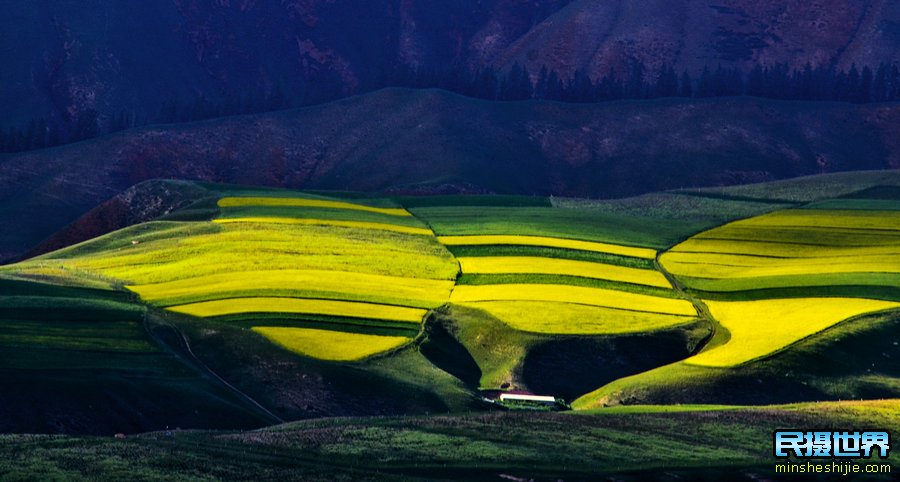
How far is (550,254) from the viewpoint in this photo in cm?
9550

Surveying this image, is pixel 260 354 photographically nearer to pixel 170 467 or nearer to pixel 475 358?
pixel 475 358

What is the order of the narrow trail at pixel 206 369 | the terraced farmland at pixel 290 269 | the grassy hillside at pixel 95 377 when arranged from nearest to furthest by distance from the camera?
the grassy hillside at pixel 95 377 < the narrow trail at pixel 206 369 < the terraced farmland at pixel 290 269

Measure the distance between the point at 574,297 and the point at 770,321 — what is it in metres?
11.9

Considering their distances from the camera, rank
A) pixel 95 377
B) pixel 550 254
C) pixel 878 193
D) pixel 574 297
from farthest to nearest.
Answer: pixel 878 193, pixel 550 254, pixel 574 297, pixel 95 377

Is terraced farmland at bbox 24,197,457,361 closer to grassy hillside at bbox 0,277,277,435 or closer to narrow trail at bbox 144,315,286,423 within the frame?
narrow trail at bbox 144,315,286,423

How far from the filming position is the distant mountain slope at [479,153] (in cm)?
17050

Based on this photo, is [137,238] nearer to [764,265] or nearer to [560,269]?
[560,269]

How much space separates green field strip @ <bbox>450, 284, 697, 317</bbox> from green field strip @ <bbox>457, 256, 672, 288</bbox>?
387 centimetres

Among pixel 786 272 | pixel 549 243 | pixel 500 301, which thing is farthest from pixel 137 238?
pixel 786 272

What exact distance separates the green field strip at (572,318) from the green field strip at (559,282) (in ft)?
21.2

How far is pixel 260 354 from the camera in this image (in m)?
66.5

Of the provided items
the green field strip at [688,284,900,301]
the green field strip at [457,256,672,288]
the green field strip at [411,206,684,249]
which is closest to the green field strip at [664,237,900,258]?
the green field strip at [411,206,684,249]

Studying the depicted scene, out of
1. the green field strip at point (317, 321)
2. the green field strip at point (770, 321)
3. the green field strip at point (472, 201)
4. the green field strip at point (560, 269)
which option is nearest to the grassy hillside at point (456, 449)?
the green field strip at point (770, 321)

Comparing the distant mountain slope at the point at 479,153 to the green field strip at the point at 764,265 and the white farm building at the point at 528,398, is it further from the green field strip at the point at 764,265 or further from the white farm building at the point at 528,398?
the white farm building at the point at 528,398
